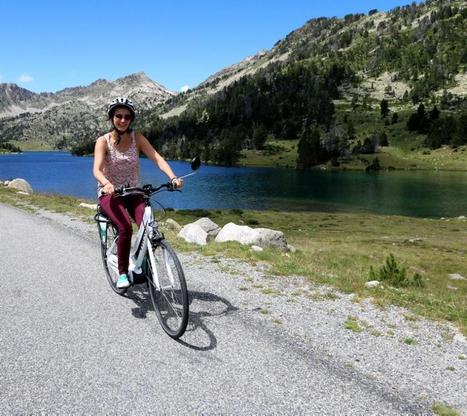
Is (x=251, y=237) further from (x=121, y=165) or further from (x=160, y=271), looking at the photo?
(x=160, y=271)

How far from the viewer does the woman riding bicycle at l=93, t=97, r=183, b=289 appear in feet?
30.9

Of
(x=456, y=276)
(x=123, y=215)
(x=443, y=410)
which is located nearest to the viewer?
(x=443, y=410)

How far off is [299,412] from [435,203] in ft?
311

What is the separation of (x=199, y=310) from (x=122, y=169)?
3691mm

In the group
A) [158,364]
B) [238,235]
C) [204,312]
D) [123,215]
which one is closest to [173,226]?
[238,235]

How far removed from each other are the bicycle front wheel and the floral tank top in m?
2.14

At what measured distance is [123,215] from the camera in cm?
949

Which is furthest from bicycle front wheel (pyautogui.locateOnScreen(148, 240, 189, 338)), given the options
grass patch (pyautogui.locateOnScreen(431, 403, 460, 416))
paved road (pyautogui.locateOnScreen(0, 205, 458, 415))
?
grass patch (pyautogui.locateOnScreen(431, 403, 460, 416))

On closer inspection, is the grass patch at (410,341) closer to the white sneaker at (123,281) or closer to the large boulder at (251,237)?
the white sneaker at (123,281)

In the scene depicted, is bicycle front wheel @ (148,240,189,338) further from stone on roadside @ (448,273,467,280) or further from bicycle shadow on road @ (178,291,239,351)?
stone on roadside @ (448,273,467,280)

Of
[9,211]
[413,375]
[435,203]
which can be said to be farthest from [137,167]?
[435,203]

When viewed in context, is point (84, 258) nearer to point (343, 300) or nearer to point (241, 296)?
point (241, 296)

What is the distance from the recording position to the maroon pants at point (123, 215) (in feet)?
31.0

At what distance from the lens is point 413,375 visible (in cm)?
718
